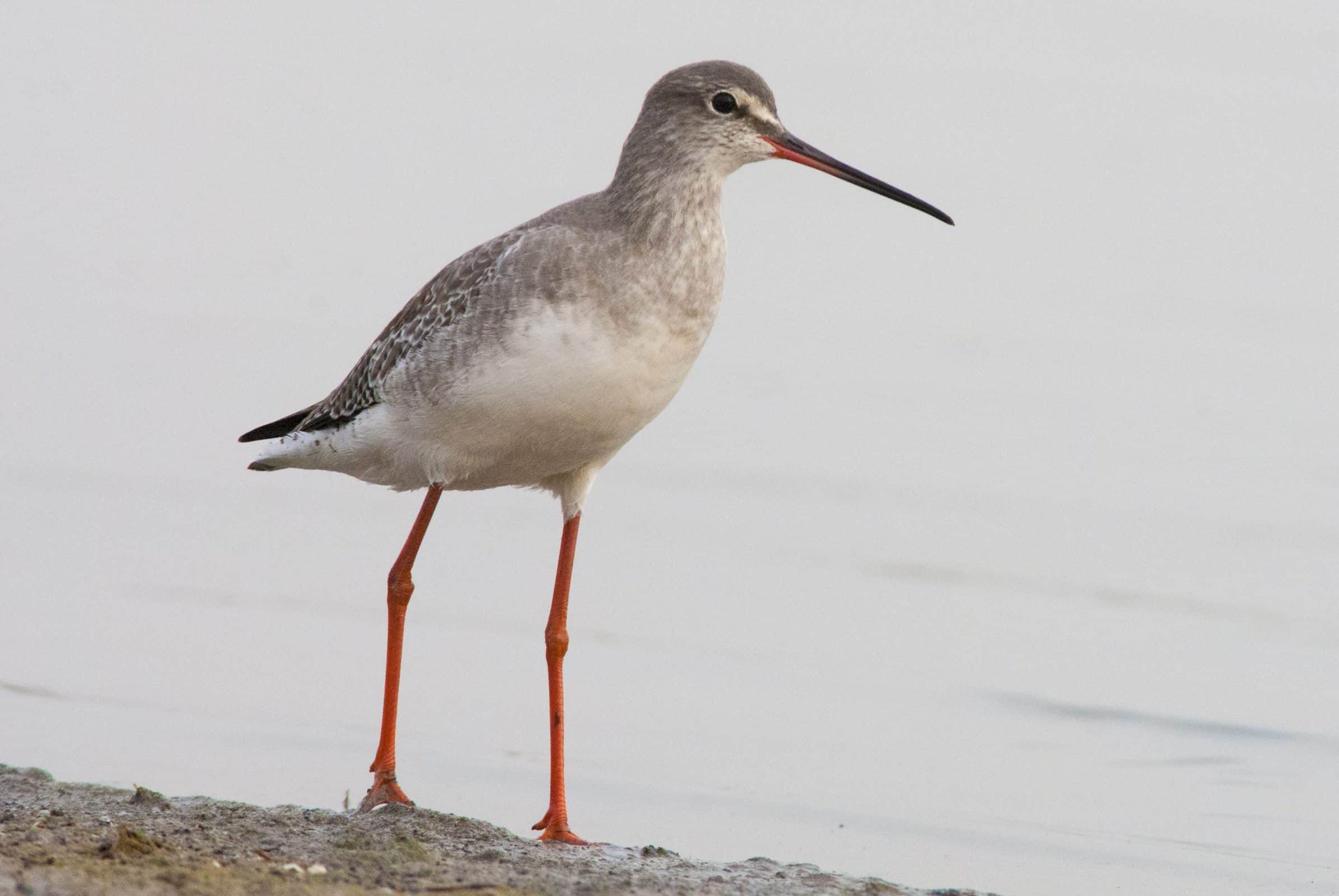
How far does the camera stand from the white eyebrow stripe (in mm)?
7707

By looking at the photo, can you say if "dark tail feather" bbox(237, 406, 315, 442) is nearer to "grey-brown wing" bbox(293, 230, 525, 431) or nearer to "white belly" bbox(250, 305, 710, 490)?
"grey-brown wing" bbox(293, 230, 525, 431)

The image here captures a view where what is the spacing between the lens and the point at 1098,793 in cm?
909

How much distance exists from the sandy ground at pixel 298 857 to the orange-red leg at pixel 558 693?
11.1 inches

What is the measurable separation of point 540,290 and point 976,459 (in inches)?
298

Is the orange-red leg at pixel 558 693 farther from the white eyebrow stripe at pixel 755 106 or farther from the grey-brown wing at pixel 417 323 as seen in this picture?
the white eyebrow stripe at pixel 755 106

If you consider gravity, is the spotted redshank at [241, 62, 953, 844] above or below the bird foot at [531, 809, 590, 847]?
above

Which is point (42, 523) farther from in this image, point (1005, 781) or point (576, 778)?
point (1005, 781)

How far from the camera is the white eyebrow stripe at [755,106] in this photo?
7707 millimetres

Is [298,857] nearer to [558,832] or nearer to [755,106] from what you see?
[558,832]

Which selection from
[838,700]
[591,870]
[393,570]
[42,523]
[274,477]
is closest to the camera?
[591,870]

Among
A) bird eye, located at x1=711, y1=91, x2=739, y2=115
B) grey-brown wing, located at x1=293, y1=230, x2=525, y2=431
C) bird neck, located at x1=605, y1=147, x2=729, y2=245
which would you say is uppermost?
bird eye, located at x1=711, y1=91, x2=739, y2=115

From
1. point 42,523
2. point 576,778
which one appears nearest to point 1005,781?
point 576,778

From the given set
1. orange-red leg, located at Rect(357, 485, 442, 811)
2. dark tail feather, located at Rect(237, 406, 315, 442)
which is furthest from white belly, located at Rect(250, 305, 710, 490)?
dark tail feather, located at Rect(237, 406, 315, 442)

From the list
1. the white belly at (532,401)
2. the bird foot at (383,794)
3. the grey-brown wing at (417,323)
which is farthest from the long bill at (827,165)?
the bird foot at (383,794)
